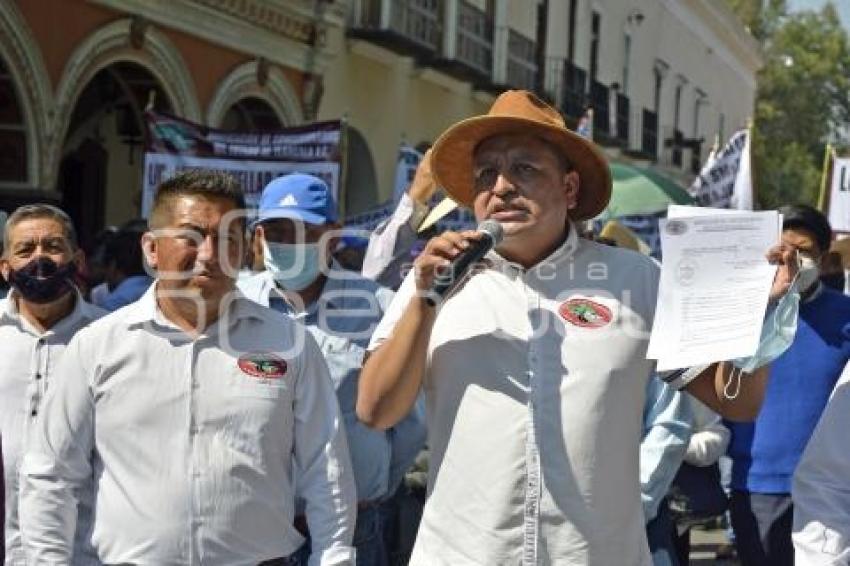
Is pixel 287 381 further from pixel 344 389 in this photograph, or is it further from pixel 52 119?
pixel 52 119

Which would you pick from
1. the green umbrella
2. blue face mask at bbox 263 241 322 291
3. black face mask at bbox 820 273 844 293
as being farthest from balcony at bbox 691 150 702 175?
blue face mask at bbox 263 241 322 291

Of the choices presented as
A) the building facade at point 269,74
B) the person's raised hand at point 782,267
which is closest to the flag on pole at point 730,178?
the building facade at point 269,74

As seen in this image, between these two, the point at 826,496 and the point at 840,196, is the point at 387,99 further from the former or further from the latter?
the point at 826,496

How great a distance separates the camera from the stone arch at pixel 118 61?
15.0 m

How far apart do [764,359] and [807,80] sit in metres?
60.1

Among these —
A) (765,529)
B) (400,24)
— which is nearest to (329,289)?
(765,529)

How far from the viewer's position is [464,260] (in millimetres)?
3559

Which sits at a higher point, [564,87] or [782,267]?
[564,87]

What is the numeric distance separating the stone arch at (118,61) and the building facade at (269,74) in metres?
0.02

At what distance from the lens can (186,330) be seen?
4164 mm

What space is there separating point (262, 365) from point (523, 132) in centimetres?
86

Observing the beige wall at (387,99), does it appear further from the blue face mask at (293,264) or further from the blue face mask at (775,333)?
the blue face mask at (775,333)

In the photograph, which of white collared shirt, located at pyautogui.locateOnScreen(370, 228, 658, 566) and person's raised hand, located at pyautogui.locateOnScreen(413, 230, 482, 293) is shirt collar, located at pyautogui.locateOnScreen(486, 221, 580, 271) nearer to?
white collared shirt, located at pyautogui.locateOnScreen(370, 228, 658, 566)

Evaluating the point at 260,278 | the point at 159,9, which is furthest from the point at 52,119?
the point at 260,278
